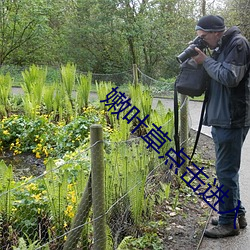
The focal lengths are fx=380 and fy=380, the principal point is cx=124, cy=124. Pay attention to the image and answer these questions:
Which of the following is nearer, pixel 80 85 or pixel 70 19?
pixel 80 85

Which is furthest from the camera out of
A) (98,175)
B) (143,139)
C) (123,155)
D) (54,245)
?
(143,139)

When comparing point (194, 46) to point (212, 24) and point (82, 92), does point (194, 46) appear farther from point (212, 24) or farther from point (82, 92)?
point (82, 92)

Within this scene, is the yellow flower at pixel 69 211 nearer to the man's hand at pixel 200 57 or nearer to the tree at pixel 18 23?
the man's hand at pixel 200 57

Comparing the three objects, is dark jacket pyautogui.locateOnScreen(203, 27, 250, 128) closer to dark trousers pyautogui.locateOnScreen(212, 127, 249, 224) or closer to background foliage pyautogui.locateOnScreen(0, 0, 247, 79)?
dark trousers pyautogui.locateOnScreen(212, 127, 249, 224)

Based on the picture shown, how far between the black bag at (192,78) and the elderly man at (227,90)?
66 millimetres

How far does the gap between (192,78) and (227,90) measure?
12.7 inches

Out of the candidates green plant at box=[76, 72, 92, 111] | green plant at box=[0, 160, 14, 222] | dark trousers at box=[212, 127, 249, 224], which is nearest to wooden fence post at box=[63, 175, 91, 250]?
green plant at box=[0, 160, 14, 222]

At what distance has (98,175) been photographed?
2.48 m

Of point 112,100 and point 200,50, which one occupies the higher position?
point 200,50

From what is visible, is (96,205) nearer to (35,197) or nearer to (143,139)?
(35,197)

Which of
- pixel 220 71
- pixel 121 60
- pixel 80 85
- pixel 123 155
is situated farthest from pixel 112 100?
pixel 121 60

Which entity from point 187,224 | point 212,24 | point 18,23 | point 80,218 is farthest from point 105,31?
point 80,218

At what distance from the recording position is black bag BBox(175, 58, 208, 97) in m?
3.22

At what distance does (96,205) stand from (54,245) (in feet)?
2.18
